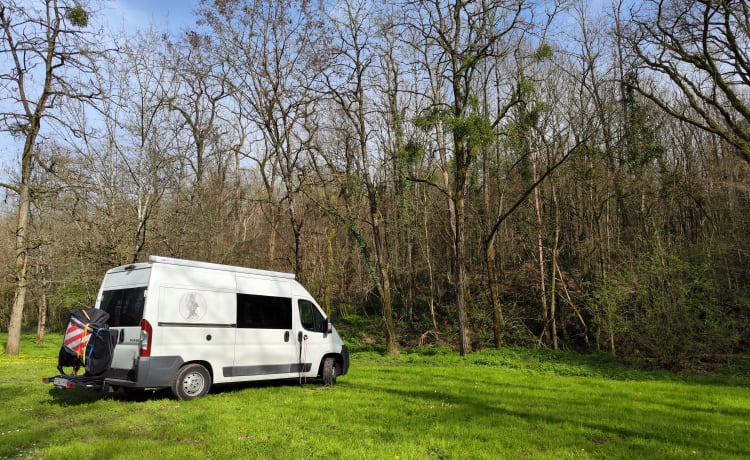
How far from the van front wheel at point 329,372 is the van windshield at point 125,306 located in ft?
14.4

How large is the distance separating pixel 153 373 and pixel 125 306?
4.52ft

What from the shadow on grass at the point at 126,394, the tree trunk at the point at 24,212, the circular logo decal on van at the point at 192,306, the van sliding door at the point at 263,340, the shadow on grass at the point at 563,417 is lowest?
the shadow on grass at the point at 563,417

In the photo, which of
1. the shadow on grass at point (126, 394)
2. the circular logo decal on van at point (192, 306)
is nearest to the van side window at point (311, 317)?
the shadow on grass at point (126, 394)

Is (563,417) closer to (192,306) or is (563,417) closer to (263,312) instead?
(263,312)

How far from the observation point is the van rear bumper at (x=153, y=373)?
7.99 m

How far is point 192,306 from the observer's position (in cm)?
889

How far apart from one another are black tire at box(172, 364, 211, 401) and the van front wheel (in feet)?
9.36

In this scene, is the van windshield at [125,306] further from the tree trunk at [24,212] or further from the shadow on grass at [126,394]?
the tree trunk at [24,212]

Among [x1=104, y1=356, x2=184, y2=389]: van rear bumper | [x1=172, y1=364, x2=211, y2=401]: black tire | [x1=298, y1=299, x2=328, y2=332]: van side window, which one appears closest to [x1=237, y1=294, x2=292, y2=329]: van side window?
[x1=298, y1=299, x2=328, y2=332]: van side window

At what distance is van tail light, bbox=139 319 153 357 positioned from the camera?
8.07 metres

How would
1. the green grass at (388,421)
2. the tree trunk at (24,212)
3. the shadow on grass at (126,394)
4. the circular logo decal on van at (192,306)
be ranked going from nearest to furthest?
the green grass at (388,421), the shadow on grass at (126,394), the circular logo decal on van at (192,306), the tree trunk at (24,212)

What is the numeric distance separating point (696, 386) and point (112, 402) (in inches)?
507

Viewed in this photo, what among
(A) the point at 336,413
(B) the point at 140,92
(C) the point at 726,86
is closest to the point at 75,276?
(B) the point at 140,92

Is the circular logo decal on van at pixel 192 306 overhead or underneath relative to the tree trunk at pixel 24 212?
underneath
